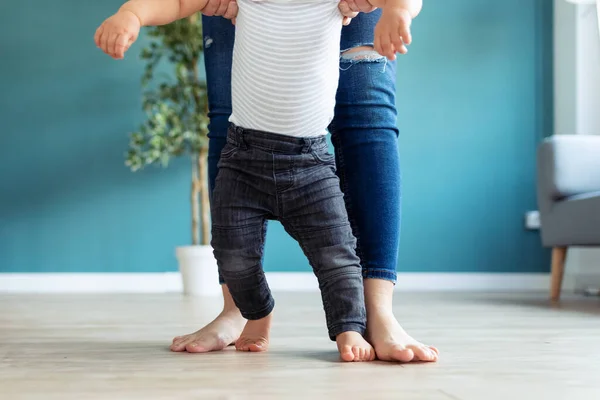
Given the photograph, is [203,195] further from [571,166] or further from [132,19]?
[132,19]

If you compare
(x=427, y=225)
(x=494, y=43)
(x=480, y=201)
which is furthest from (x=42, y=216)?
(x=494, y=43)

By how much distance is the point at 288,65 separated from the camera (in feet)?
3.70

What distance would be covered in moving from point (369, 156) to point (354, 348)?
0.33 metres

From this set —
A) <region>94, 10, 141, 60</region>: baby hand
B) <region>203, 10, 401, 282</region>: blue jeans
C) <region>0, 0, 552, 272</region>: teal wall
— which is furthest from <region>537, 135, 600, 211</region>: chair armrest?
<region>94, 10, 141, 60</region>: baby hand

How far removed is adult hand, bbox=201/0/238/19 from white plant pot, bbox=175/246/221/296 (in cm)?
190

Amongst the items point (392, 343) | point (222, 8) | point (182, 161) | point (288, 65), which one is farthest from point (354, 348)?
point (182, 161)

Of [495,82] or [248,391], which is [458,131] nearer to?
[495,82]

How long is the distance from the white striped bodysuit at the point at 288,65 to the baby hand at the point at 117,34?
6.9 inches

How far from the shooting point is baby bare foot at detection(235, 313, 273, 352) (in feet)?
4.04

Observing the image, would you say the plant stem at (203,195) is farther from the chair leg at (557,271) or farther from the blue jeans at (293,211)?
the blue jeans at (293,211)

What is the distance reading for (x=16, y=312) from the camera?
209 centimetres

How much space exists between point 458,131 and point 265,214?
260 cm

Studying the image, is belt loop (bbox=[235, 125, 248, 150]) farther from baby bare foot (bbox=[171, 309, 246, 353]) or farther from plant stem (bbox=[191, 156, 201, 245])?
plant stem (bbox=[191, 156, 201, 245])

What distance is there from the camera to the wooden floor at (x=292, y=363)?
85 centimetres
